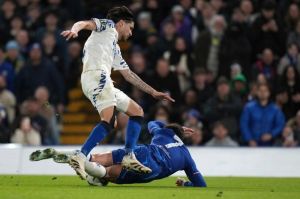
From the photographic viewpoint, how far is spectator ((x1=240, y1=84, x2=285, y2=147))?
2034cm

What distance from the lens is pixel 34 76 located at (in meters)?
22.7

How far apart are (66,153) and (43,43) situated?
10538mm

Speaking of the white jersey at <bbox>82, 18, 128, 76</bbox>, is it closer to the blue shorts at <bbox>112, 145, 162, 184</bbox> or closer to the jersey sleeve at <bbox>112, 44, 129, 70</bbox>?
the jersey sleeve at <bbox>112, 44, 129, 70</bbox>

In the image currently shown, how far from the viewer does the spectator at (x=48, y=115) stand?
21266mm

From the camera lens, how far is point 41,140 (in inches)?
821

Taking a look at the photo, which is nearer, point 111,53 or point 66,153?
point 66,153

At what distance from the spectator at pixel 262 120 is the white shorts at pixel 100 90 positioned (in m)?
6.67

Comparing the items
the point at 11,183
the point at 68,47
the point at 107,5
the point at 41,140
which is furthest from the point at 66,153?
the point at 107,5

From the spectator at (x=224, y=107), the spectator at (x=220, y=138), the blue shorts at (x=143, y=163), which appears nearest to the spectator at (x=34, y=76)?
the spectator at (x=224, y=107)

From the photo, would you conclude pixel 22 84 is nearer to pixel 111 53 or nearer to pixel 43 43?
pixel 43 43

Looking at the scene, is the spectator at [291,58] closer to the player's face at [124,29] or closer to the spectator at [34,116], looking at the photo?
the spectator at [34,116]

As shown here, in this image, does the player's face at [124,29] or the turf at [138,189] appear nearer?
the turf at [138,189]

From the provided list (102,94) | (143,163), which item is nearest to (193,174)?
(143,163)

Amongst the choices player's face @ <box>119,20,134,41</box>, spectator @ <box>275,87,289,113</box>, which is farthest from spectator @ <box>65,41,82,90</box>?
player's face @ <box>119,20,134,41</box>
